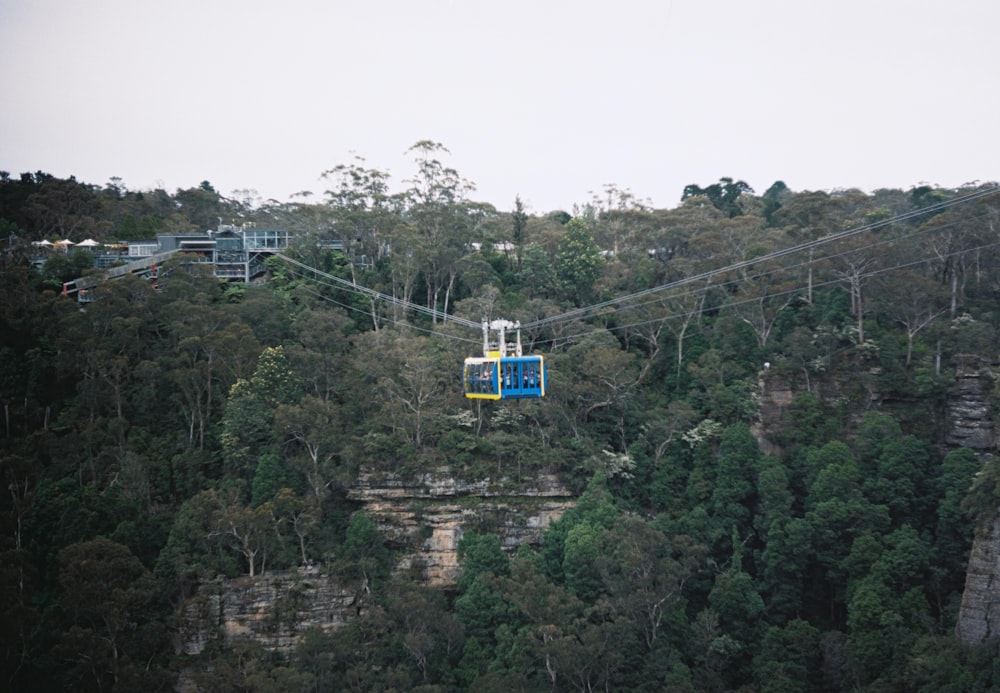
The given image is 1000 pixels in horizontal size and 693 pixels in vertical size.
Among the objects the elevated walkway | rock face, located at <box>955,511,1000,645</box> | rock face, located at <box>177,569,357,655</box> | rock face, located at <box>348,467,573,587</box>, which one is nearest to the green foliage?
rock face, located at <box>348,467,573,587</box>

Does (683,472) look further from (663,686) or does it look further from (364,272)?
(364,272)

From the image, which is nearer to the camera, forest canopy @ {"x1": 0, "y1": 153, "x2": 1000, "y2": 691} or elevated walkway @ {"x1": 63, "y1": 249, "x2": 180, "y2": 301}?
forest canopy @ {"x1": 0, "y1": 153, "x2": 1000, "y2": 691}

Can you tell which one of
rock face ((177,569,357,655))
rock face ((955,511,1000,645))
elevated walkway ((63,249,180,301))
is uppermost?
elevated walkway ((63,249,180,301))

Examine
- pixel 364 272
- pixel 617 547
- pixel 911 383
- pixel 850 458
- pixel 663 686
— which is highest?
pixel 364 272

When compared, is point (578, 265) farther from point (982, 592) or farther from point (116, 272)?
point (982, 592)

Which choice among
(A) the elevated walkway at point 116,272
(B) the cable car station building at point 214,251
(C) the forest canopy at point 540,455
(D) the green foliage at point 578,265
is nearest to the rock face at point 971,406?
(C) the forest canopy at point 540,455

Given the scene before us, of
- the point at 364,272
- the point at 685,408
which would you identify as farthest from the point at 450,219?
the point at 685,408

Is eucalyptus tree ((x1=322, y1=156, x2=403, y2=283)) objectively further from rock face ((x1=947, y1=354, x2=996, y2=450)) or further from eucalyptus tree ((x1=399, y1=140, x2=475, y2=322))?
rock face ((x1=947, y1=354, x2=996, y2=450))
